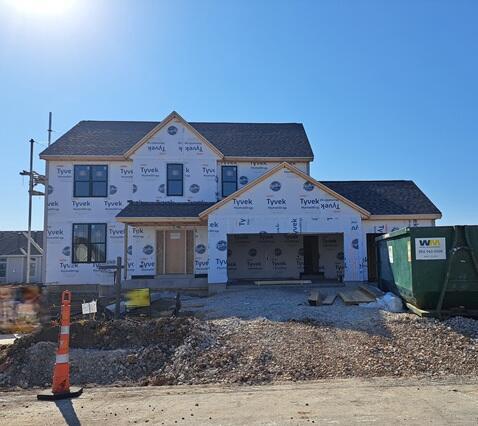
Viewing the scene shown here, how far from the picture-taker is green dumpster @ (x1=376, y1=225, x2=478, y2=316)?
1062 cm

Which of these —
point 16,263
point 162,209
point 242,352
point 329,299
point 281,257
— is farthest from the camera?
point 16,263

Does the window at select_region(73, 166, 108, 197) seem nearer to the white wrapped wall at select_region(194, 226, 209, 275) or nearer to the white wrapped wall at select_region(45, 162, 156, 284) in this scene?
the white wrapped wall at select_region(45, 162, 156, 284)

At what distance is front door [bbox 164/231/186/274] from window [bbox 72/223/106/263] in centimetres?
313

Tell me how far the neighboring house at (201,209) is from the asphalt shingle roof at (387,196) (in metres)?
0.05

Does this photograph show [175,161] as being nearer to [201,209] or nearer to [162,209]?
[162,209]

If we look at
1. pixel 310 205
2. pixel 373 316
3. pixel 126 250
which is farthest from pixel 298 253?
pixel 373 316

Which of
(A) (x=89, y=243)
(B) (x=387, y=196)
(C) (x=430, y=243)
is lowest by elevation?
(C) (x=430, y=243)

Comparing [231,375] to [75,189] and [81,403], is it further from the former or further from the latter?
[75,189]

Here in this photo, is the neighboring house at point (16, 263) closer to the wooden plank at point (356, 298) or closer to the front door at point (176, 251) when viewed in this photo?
the front door at point (176, 251)

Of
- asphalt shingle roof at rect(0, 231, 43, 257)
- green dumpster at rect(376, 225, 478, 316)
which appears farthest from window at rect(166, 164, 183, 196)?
asphalt shingle roof at rect(0, 231, 43, 257)

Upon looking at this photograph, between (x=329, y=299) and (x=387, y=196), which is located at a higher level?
A: (x=387, y=196)

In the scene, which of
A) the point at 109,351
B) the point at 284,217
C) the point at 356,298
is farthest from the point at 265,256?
the point at 109,351

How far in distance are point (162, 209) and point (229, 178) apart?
12.7 ft

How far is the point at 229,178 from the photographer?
2219cm
